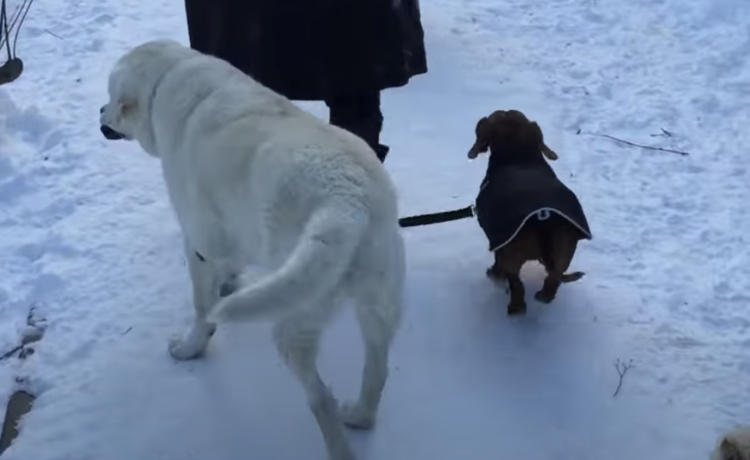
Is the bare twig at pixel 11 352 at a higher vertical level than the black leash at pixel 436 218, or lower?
lower

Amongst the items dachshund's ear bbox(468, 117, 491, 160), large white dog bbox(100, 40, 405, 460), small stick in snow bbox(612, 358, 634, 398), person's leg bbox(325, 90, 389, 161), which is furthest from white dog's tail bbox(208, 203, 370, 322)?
dachshund's ear bbox(468, 117, 491, 160)

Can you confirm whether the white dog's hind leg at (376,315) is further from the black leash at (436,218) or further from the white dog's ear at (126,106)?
the white dog's ear at (126,106)

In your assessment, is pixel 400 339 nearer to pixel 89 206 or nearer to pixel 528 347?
pixel 528 347

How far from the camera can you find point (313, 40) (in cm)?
322

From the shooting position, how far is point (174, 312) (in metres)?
3.54

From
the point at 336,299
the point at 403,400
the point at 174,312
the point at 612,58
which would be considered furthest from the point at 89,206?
the point at 612,58

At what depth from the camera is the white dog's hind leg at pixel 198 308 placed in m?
3.17

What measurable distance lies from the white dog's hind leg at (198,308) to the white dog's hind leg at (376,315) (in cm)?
63

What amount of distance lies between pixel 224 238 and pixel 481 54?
9.67 ft

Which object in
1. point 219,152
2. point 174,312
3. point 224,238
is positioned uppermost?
point 219,152

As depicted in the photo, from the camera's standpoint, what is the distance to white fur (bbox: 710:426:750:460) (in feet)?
7.90

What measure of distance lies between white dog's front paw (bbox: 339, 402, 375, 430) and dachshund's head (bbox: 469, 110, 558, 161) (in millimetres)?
1216

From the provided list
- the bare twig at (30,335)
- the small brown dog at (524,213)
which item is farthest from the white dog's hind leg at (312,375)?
the bare twig at (30,335)

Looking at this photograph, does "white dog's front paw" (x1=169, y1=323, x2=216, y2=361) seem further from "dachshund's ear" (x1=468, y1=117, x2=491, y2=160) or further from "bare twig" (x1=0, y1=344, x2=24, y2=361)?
"dachshund's ear" (x1=468, y1=117, x2=491, y2=160)
